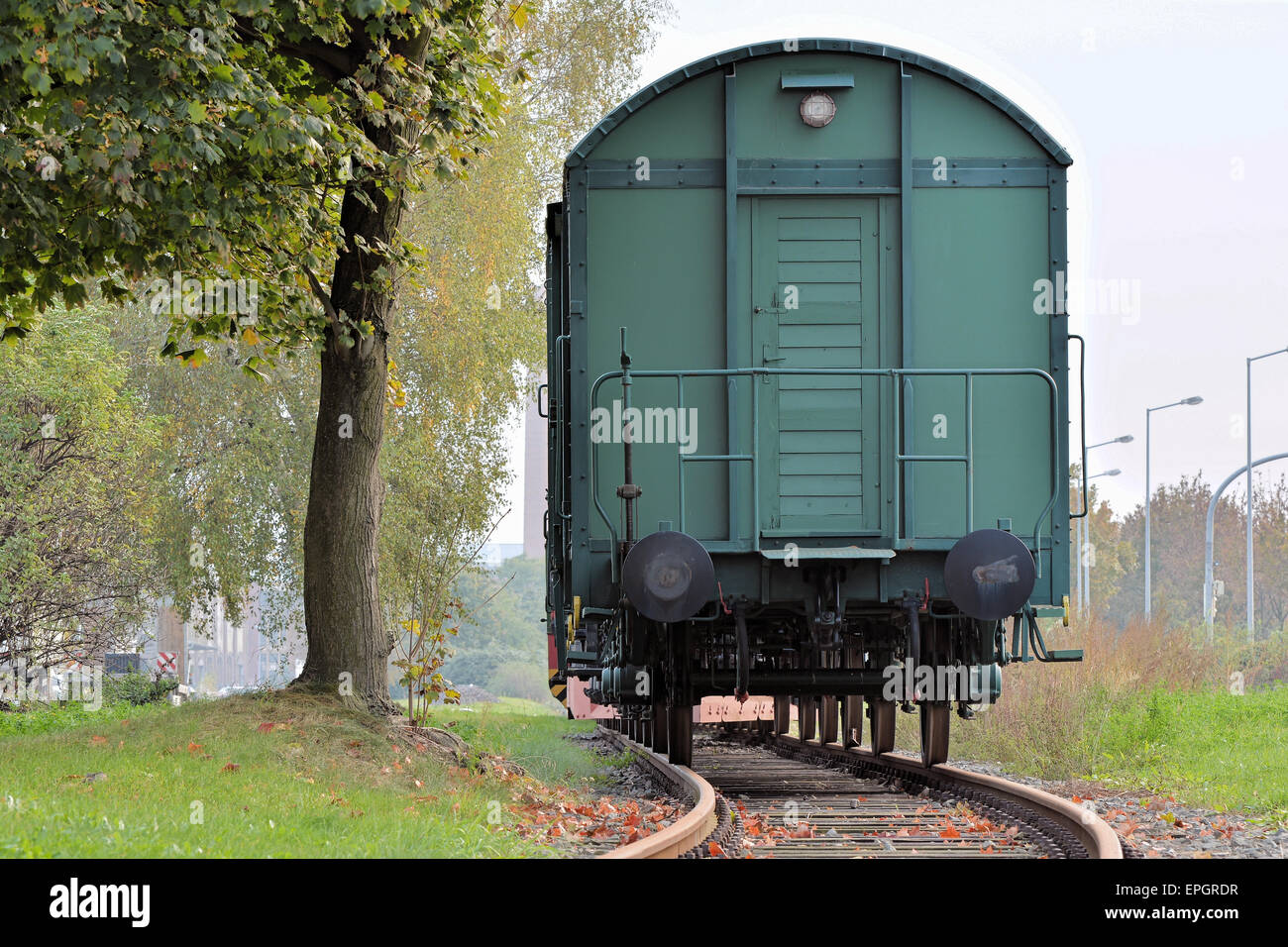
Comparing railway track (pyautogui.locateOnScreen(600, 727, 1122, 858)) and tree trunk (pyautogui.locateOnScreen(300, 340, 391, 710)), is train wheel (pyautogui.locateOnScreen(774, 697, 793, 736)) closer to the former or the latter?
railway track (pyautogui.locateOnScreen(600, 727, 1122, 858))

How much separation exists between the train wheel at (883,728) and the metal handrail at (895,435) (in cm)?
385

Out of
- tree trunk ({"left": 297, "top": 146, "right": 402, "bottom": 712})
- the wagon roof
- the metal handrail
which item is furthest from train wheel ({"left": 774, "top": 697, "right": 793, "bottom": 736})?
the wagon roof

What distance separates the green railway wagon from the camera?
27.1 ft

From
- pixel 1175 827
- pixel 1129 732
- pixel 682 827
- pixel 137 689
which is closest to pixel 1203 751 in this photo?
pixel 1129 732

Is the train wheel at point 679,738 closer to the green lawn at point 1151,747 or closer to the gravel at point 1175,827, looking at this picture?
the gravel at point 1175,827

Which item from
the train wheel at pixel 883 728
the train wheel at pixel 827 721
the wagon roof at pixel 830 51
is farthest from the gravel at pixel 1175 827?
the wagon roof at pixel 830 51

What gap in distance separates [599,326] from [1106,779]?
19.8ft

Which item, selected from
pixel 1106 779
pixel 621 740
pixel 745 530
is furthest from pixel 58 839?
pixel 621 740

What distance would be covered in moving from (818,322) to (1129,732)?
619 cm

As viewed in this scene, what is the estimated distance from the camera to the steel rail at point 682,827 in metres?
6.16

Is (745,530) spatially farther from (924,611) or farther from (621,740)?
(621,740)

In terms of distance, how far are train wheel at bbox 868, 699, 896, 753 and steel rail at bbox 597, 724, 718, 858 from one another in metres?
2.03

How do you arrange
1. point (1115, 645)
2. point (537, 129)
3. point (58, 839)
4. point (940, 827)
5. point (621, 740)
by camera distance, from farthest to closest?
point (537, 129)
point (621, 740)
point (1115, 645)
point (940, 827)
point (58, 839)
